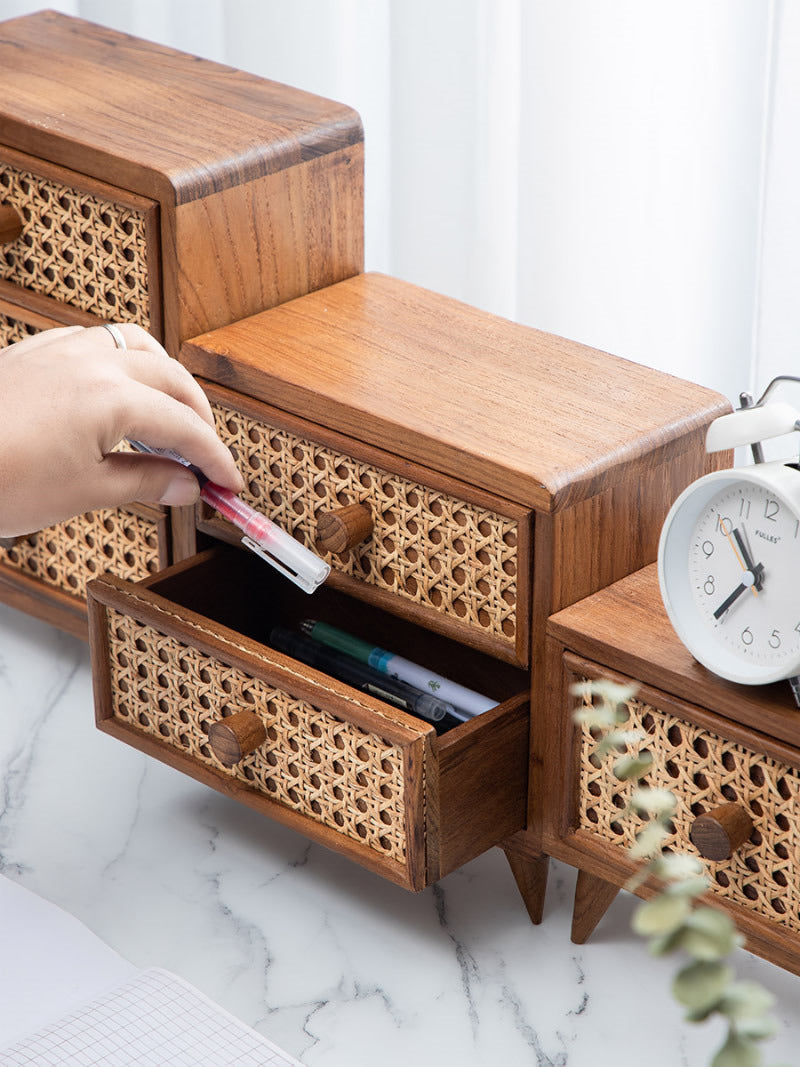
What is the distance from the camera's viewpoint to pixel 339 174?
41.6 inches

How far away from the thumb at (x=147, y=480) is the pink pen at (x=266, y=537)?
1 centimetres

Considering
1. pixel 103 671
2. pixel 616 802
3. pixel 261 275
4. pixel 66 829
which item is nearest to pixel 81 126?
pixel 261 275

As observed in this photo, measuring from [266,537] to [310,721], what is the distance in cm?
11

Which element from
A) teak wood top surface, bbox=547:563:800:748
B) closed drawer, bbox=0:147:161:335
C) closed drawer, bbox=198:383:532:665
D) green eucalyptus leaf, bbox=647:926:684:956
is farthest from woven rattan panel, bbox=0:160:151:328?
green eucalyptus leaf, bbox=647:926:684:956

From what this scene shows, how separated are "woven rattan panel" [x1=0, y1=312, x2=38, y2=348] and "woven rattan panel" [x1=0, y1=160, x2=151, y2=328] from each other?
0.09ft

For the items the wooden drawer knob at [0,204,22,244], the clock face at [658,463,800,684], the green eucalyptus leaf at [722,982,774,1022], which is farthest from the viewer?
the wooden drawer knob at [0,204,22,244]

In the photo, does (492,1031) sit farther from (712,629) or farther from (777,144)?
(777,144)

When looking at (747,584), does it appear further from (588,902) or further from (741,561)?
(588,902)

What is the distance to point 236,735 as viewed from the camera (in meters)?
0.88

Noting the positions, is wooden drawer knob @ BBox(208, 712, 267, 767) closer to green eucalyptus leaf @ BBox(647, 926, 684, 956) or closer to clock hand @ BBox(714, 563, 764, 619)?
clock hand @ BBox(714, 563, 764, 619)

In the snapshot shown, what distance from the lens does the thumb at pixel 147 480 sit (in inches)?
32.3

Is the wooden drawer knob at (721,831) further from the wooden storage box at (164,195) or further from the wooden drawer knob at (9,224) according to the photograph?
the wooden drawer knob at (9,224)

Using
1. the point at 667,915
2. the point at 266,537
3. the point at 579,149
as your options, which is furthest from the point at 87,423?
the point at 579,149

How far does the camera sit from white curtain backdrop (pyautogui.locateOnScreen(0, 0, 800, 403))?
1.22 metres
